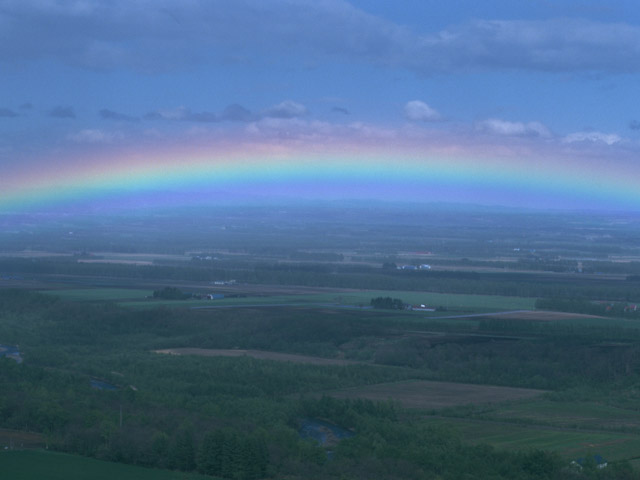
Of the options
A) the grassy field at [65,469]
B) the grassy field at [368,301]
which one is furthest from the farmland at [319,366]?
the grassy field at [65,469]

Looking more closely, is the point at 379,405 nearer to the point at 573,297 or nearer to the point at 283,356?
the point at 283,356

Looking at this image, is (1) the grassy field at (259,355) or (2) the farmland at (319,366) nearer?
(2) the farmland at (319,366)

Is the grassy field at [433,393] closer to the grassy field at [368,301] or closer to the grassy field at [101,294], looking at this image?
the grassy field at [368,301]

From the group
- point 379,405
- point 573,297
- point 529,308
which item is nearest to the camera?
point 379,405

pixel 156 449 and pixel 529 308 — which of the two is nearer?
pixel 156 449

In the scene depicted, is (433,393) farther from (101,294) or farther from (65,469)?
(101,294)

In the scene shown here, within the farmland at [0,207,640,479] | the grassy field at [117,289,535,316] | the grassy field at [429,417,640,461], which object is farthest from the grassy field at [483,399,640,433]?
the grassy field at [117,289,535,316]

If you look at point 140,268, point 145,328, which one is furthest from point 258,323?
point 140,268
